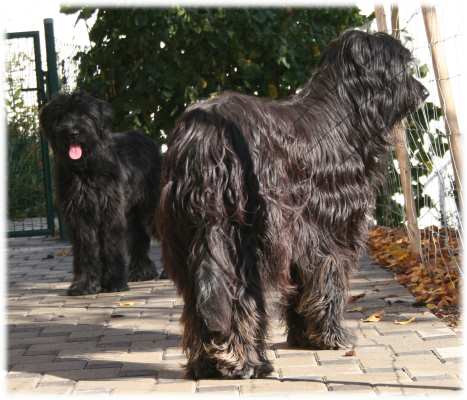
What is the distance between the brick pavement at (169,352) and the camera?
457cm

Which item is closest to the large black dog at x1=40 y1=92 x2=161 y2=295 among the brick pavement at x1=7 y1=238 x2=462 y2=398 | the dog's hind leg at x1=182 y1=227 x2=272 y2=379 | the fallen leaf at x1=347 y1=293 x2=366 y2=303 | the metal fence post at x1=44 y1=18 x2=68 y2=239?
the brick pavement at x1=7 y1=238 x2=462 y2=398

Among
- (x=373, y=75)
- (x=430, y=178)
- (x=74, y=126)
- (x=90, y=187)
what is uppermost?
(x=74, y=126)

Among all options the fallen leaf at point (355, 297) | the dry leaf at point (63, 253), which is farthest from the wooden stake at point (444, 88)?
the dry leaf at point (63, 253)

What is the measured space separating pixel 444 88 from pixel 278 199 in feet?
5.03

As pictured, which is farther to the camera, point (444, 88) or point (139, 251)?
point (139, 251)

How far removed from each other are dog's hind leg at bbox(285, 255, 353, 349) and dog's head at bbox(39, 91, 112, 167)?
285cm

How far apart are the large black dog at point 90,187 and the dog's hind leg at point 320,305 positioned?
2759mm

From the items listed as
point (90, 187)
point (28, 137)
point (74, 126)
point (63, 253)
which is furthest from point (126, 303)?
point (28, 137)

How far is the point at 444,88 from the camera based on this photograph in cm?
560

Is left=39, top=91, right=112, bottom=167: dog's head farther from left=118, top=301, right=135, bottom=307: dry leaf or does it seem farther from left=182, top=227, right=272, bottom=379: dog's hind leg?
left=182, top=227, right=272, bottom=379: dog's hind leg

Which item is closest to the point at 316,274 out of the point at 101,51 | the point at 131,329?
the point at 131,329

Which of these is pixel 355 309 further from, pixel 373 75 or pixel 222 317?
pixel 222 317

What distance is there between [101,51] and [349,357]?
240 inches

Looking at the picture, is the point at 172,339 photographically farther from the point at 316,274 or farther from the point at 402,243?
the point at 402,243
